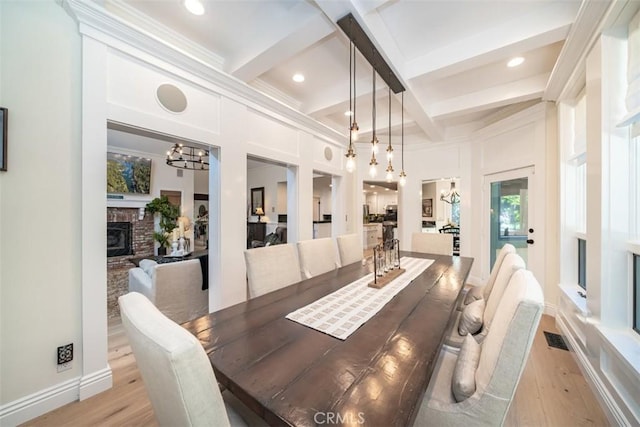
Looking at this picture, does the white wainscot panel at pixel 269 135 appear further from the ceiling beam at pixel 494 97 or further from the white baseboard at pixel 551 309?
the white baseboard at pixel 551 309

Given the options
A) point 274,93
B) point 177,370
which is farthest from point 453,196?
point 177,370

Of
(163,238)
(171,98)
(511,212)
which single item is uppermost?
(171,98)

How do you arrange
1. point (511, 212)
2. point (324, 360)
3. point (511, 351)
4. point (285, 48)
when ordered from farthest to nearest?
point (511, 212) < point (285, 48) < point (324, 360) < point (511, 351)

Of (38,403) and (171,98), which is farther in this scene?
(171,98)

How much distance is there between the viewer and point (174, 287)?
2.49 m

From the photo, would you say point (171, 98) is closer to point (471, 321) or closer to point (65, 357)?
point (65, 357)

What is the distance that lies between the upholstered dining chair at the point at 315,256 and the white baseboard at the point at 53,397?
1693mm

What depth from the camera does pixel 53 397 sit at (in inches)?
62.9

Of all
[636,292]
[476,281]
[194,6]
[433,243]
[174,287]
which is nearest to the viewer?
[636,292]

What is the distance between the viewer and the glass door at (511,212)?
3375mm

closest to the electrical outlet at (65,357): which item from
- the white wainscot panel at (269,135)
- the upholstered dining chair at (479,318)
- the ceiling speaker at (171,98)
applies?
the ceiling speaker at (171,98)

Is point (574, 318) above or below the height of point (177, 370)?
below

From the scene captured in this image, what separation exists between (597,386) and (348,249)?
2200 millimetres

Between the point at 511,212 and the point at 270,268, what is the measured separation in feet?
12.4
